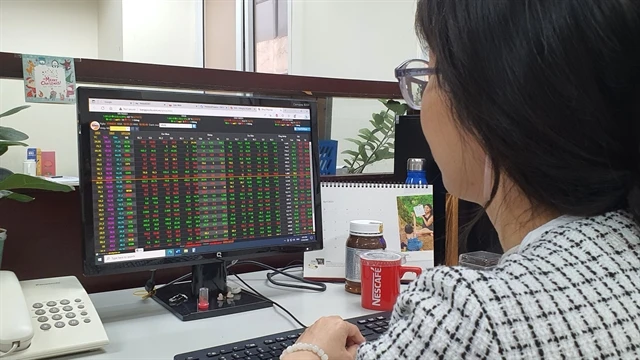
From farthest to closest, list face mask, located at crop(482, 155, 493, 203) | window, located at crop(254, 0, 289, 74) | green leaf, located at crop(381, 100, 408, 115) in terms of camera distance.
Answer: window, located at crop(254, 0, 289, 74) → green leaf, located at crop(381, 100, 408, 115) → face mask, located at crop(482, 155, 493, 203)

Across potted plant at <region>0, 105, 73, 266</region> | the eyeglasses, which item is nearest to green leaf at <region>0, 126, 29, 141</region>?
potted plant at <region>0, 105, 73, 266</region>

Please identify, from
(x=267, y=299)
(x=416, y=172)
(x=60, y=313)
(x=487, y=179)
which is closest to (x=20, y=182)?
(x=60, y=313)

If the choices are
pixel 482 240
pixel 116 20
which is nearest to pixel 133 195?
pixel 482 240

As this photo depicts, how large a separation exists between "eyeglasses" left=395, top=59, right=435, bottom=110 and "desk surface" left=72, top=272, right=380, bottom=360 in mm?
436

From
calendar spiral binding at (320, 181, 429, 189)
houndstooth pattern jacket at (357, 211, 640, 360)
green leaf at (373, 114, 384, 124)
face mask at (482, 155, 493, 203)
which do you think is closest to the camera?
houndstooth pattern jacket at (357, 211, 640, 360)

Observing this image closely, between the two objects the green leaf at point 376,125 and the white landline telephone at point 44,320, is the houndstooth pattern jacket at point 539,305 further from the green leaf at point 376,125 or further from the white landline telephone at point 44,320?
the green leaf at point 376,125

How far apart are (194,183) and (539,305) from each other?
0.74 m

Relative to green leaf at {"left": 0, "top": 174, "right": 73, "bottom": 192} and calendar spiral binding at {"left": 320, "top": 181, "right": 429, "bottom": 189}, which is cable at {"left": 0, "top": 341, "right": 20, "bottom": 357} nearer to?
green leaf at {"left": 0, "top": 174, "right": 73, "bottom": 192}

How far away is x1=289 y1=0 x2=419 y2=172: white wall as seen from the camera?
2.67 metres

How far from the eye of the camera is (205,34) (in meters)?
4.09

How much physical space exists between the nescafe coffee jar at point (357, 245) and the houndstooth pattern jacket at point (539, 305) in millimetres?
649

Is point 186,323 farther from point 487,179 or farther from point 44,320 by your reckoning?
point 487,179

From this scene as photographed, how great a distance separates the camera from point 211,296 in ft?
3.71

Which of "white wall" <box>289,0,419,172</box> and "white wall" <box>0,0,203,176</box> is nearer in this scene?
"white wall" <box>289,0,419,172</box>
